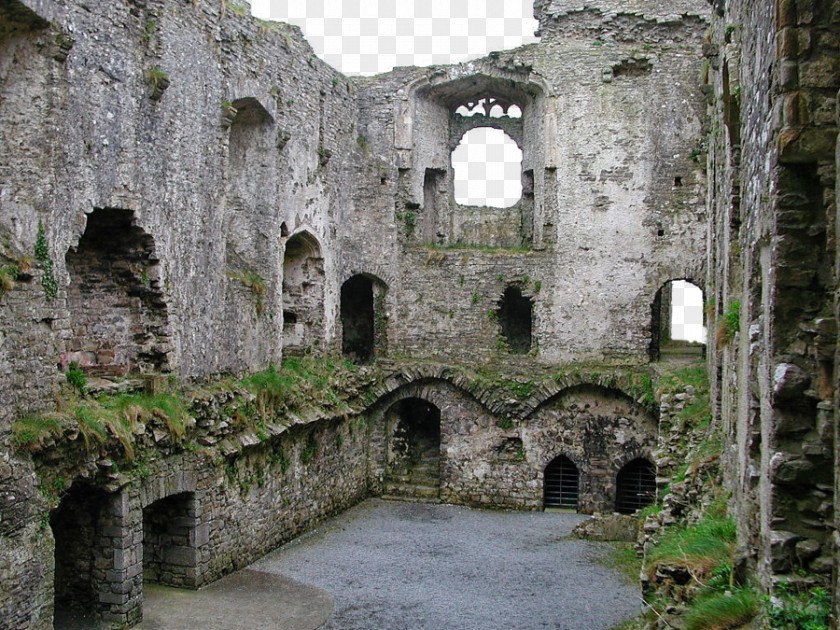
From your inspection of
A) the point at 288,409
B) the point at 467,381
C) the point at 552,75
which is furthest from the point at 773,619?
the point at 552,75

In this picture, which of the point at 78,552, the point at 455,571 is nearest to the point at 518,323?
the point at 455,571

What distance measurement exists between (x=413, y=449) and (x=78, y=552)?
8.72m

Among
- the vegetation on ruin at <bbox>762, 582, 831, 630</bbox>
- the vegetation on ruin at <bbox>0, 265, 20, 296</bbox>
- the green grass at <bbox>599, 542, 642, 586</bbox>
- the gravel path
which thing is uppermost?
the vegetation on ruin at <bbox>0, 265, 20, 296</bbox>

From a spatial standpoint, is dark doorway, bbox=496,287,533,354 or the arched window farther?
dark doorway, bbox=496,287,533,354

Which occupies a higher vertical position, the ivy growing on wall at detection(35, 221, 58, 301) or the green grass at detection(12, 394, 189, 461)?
the ivy growing on wall at detection(35, 221, 58, 301)

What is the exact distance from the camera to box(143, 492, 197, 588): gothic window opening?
11734 mm

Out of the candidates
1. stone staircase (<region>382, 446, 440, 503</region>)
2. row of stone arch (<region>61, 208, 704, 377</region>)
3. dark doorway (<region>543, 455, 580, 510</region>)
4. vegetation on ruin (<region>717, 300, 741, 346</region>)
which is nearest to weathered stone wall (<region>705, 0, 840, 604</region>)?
vegetation on ruin (<region>717, 300, 741, 346</region>)

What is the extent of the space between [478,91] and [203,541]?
11669mm

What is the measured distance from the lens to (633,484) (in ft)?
55.6

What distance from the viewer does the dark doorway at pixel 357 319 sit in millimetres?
19281

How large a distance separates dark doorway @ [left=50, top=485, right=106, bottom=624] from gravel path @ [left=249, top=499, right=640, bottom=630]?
2.87 meters

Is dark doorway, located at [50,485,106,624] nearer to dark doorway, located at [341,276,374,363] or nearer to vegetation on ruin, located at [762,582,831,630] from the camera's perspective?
vegetation on ruin, located at [762,582,831,630]

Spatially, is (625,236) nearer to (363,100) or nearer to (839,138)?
(363,100)

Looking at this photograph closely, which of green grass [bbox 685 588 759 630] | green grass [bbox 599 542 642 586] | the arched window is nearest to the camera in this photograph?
green grass [bbox 685 588 759 630]
